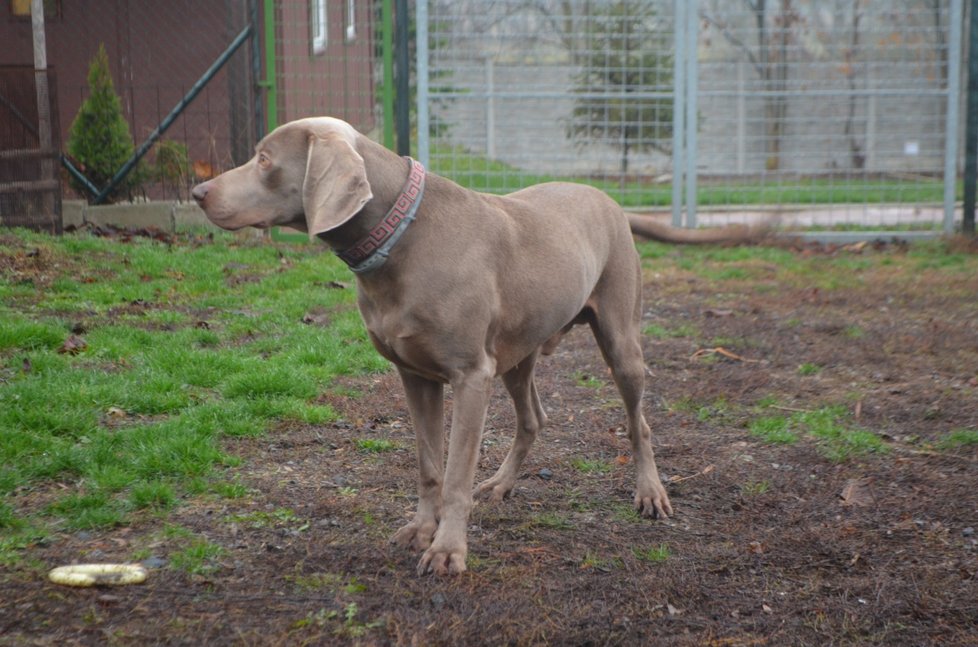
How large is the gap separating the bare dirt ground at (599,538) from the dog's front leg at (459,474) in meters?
0.08

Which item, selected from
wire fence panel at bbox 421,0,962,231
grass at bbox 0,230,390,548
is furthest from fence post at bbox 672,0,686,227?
grass at bbox 0,230,390,548

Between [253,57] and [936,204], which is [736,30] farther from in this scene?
[253,57]

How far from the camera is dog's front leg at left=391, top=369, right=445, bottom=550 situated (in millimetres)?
3807

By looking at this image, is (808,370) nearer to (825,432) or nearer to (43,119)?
(825,432)

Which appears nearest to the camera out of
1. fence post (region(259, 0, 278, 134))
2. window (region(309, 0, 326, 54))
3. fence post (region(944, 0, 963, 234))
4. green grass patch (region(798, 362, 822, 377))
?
green grass patch (region(798, 362, 822, 377))

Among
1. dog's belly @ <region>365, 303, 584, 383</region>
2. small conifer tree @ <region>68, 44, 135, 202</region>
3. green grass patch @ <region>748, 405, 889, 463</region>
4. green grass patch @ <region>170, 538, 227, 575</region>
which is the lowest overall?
green grass patch @ <region>748, 405, 889, 463</region>

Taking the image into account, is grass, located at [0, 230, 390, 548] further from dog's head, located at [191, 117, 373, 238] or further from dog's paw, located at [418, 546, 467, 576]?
dog's head, located at [191, 117, 373, 238]

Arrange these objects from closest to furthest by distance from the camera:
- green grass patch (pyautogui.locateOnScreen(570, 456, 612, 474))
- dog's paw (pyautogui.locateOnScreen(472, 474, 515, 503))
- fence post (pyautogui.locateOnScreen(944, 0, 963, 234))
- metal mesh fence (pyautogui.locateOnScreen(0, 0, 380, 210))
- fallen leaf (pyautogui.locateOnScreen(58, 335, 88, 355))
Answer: dog's paw (pyautogui.locateOnScreen(472, 474, 515, 503))
green grass patch (pyautogui.locateOnScreen(570, 456, 612, 474))
fallen leaf (pyautogui.locateOnScreen(58, 335, 88, 355))
metal mesh fence (pyautogui.locateOnScreen(0, 0, 380, 210))
fence post (pyautogui.locateOnScreen(944, 0, 963, 234))

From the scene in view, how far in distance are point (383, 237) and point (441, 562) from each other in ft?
3.64

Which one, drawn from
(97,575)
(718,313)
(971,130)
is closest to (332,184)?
(97,575)

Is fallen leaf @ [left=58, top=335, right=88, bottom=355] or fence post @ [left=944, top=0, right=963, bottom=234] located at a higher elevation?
fence post @ [left=944, top=0, right=963, bottom=234]

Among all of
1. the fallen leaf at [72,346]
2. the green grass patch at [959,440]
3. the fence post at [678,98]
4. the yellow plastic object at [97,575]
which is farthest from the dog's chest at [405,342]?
the fence post at [678,98]

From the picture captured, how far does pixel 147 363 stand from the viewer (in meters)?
5.76

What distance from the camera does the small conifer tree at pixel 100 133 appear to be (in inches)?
409
